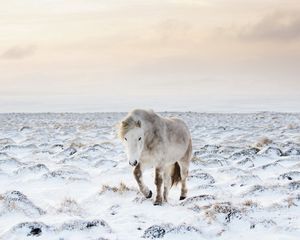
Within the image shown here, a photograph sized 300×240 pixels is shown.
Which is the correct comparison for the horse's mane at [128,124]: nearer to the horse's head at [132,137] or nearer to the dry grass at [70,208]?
the horse's head at [132,137]

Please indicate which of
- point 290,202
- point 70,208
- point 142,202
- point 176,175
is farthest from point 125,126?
point 290,202

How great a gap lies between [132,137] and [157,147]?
0.73 metres

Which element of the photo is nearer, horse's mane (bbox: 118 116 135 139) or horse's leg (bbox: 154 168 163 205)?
horse's mane (bbox: 118 116 135 139)

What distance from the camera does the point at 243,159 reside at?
15.5 meters

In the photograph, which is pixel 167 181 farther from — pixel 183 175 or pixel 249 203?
pixel 249 203

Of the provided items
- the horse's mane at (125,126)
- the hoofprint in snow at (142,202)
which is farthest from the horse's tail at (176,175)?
the horse's mane at (125,126)

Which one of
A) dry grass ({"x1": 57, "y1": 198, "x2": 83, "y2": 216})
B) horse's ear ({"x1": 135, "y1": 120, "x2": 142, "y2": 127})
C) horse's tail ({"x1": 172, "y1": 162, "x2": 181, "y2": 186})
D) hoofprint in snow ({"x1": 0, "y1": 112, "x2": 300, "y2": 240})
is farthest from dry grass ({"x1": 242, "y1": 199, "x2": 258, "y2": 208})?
dry grass ({"x1": 57, "y1": 198, "x2": 83, "y2": 216})

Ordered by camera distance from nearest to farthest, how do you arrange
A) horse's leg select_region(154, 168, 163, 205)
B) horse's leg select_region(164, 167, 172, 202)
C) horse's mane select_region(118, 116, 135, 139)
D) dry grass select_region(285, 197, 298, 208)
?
dry grass select_region(285, 197, 298, 208) → horse's mane select_region(118, 116, 135, 139) → horse's leg select_region(154, 168, 163, 205) → horse's leg select_region(164, 167, 172, 202)

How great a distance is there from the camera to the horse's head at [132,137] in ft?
30.6

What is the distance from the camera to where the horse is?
9.45 m

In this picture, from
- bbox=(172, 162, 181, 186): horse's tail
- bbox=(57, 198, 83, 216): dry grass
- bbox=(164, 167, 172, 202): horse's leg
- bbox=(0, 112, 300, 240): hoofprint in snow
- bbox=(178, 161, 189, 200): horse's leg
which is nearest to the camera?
bbox=(0, 112, 300, 240): hoofprint in snow

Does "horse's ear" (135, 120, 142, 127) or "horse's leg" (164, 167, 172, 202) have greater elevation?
"horse's ear" (135, 120, 142, 127)

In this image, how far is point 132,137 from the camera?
30.9ft

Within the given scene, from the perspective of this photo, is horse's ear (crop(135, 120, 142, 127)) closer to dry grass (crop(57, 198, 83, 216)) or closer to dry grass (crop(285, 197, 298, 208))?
dry grass (crop(57, 198, 83, 216))
